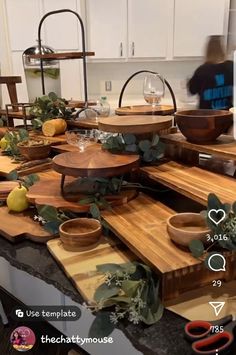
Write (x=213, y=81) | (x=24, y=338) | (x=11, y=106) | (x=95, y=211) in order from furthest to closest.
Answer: (x=213, y=81), (x=11, y=106), (x=95, y=211), (x=24, y=338)

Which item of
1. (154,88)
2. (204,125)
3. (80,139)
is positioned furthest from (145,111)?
(204,125)

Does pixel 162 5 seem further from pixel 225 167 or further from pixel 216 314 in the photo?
pixel 216 314

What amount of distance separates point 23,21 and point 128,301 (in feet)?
9.00

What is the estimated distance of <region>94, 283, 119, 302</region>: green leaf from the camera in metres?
0.65

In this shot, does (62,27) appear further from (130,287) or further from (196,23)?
(130,287)

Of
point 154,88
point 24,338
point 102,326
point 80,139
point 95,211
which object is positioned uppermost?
point 154,88

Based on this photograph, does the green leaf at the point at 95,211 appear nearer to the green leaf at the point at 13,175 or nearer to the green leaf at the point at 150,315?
the green leaf at the point at 150,315

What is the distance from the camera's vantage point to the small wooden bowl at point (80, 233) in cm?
82

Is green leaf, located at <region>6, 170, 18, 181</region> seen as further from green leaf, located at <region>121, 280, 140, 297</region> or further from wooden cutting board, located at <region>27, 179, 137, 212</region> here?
green leaf, located at <region>121, 280, 140, 297</region>

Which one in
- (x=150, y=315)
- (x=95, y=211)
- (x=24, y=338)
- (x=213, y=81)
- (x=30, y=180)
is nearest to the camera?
(x=150, y=315)

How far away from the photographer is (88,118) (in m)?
1.58

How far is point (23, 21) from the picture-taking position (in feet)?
9.32

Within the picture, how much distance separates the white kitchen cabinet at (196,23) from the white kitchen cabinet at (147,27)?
11cm

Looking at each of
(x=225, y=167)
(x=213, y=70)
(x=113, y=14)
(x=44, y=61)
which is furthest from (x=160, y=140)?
(x=113, y=14)
